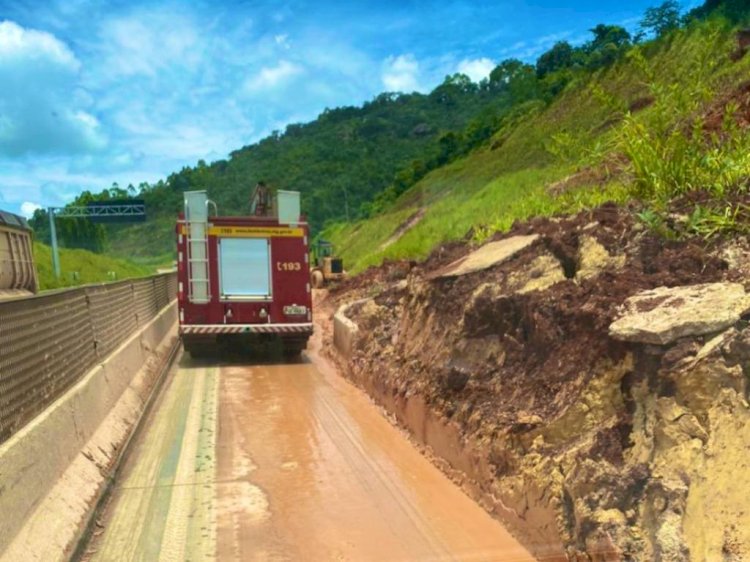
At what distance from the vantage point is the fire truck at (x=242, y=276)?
13.4 m

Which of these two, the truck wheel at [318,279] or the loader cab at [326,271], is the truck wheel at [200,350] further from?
the truck wheel at [318,279]

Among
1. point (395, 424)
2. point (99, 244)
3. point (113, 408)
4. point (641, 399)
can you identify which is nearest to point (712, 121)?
point (395, 424)

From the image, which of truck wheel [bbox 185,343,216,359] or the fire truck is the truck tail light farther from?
truck wheel [bbox 185,343,216,359]

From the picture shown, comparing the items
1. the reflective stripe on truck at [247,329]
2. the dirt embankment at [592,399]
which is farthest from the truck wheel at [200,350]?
the dirt embankment at [592,399]

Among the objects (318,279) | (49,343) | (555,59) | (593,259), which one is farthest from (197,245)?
(555,59)

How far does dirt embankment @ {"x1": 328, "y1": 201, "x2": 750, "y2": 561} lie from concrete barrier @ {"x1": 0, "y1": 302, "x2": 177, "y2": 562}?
3.14 meters

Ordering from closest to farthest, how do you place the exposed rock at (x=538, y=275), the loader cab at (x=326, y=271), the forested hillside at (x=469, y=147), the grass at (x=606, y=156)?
the exposed rock at (x=538, y=275) < the grass at (x=606, y=156) < the forested hillside at (x=469, y=147) < the loader cab at (x=326, y=271)

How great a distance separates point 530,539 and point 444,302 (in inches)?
175

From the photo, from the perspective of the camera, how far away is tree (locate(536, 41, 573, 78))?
65000 mm

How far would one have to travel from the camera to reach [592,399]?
495 centimetres

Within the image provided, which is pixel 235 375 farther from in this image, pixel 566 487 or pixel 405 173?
pixel 405 173

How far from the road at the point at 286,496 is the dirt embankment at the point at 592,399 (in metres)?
0.39

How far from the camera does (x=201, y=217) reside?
13.5m

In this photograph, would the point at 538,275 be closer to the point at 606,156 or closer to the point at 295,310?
the point at 606,156
